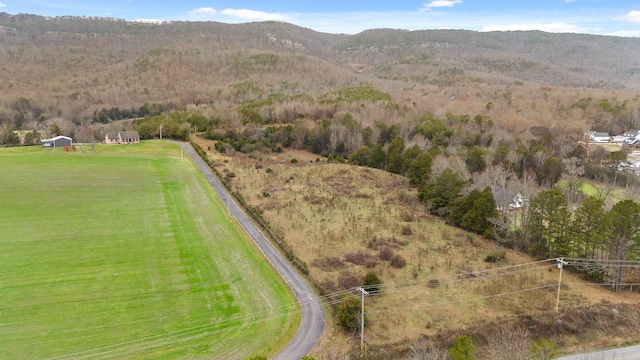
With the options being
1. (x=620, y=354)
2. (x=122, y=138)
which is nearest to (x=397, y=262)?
(x=620, y=354)

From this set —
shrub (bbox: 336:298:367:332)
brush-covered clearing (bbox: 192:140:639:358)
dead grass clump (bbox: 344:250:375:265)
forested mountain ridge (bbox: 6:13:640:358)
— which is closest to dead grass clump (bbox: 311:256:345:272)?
brush-covered clearing (bbox: 192:140:639:358)

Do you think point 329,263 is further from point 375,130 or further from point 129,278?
point 375,130

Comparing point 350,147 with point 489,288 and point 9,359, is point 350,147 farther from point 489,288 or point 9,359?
point 9,359

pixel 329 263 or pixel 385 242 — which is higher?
pixel 385 242

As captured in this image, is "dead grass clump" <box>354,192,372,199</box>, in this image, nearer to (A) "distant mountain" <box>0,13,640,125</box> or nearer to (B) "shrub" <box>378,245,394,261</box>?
(B) "shrub" <box>378,245,394,261</box>

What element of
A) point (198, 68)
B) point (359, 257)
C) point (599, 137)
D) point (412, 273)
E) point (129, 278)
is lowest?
point (129, 278)

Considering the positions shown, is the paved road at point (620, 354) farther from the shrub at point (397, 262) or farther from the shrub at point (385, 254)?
the shrub at point (385, 254)
